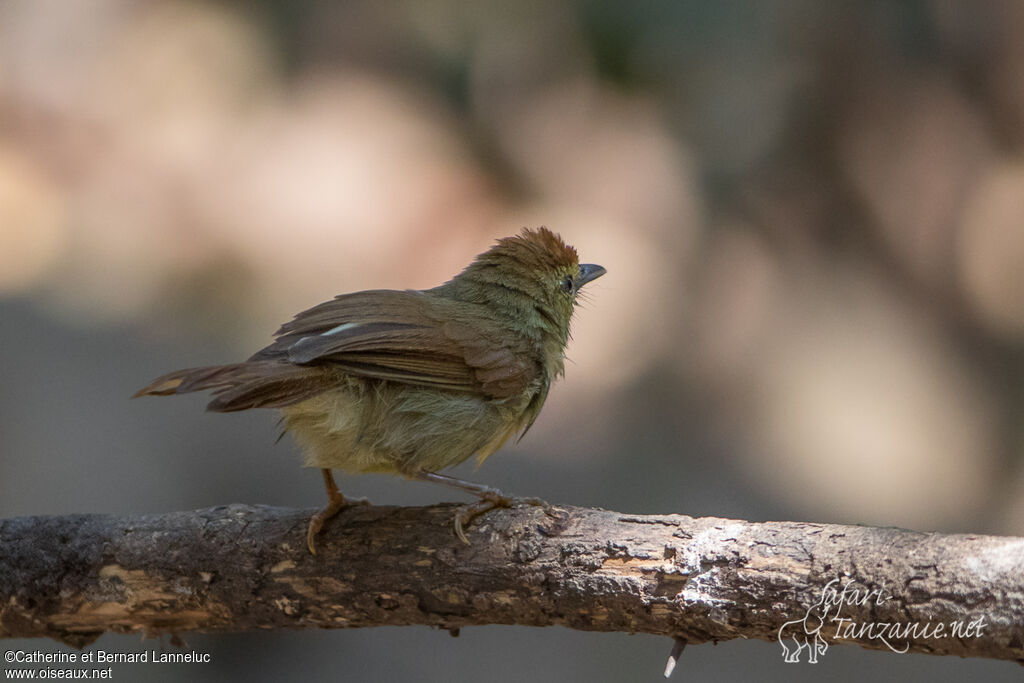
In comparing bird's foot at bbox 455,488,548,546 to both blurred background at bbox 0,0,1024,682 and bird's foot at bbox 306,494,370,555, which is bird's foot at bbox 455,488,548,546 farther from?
blurred background at bbox 0,0,1024,682

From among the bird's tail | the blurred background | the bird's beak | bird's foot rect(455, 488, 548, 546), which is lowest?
bird's foot rect(455, 488, 548, 546)

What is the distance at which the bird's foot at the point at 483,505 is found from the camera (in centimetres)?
326

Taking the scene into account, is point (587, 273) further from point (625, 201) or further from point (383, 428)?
point (625, 201)

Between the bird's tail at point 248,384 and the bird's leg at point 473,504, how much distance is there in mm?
534

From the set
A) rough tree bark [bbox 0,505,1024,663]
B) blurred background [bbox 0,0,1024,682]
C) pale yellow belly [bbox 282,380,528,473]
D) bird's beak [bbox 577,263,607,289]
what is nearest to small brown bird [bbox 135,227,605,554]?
pale yellow belly [bbox 282,380,528,473]

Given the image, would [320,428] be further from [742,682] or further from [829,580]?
[742,682]

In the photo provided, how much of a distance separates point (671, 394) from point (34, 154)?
5310mm

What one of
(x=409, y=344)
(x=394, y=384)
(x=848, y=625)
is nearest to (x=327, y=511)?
(x=394, y=384)

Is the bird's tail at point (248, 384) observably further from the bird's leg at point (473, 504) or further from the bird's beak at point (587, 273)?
the bird's beak at point (587, 273)

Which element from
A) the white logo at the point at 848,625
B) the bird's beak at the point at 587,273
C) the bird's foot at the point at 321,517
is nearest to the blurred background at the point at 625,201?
the bird's beak at the point at 587,273

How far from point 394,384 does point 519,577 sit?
3.02 ft

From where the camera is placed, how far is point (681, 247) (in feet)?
26.2

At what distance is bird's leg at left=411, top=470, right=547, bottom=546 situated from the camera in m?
3.28

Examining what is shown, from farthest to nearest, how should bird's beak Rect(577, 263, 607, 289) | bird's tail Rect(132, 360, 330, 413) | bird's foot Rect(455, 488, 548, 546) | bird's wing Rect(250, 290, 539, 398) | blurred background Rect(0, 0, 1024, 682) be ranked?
blurred background Rect(0, 0, 1024, 682) → bird's beak Rect(577, 263, 607, 289) → bird's wing Rect(250, 290, 539, 398) → bird's foot Rect(455, 488, 548, 546) → bird's tail Rect(132, 360, 330, 413)
